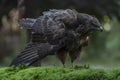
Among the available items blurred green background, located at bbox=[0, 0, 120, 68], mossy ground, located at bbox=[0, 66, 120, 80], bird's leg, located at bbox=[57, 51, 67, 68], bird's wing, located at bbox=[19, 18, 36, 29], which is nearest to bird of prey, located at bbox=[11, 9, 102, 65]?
bird's leg, located at bbox=[57, 51, 67, 68]

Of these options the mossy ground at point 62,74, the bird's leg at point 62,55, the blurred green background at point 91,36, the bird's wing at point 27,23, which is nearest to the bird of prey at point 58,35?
the bird's leg at point 62,55

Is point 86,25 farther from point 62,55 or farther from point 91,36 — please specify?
point 91,36

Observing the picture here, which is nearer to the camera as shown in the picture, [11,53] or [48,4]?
[48,4]

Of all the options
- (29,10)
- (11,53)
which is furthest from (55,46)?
(11,53)

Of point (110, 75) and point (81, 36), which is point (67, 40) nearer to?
point (81, 36)

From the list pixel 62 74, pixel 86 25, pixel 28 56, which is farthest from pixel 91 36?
pixel 62 74

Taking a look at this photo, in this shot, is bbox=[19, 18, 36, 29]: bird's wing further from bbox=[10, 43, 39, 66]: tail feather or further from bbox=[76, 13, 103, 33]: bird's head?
bbox=[76, 13, 103, 33]: bird's head
